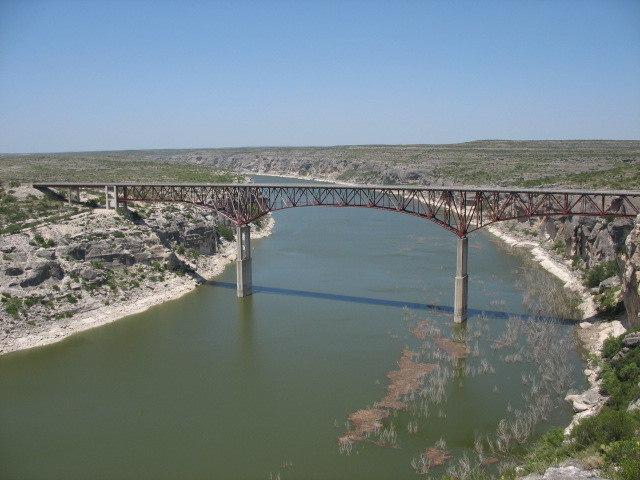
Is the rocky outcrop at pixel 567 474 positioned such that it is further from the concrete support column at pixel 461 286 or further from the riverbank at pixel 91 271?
the riverbank at pixel 91 271

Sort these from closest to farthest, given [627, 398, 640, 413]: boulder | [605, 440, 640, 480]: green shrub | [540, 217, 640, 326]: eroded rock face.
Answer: [605, 440, 640, 480]: green shrub < [627, 398, 640, 413]: boulder < [540, 217, 640, 326]: eroded rock face

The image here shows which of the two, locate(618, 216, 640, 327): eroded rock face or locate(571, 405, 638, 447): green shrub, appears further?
locate(618, 216, 640, 327): eroded rock face

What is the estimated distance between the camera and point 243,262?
38.3 meters

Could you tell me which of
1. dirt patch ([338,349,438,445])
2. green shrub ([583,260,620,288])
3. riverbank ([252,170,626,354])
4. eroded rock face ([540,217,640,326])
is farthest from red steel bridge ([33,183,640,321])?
dirt patch ([338,349,438,445])

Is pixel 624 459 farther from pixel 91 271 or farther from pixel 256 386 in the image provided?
pixel 91 271

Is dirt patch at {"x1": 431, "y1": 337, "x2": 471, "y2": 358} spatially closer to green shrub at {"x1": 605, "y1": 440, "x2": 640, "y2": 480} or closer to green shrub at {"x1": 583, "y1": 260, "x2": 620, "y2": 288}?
green shrub at {"x1": 583, "y1": 260, "x2": 620, "y2": 288}

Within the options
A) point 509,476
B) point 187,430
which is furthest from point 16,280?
point 509,476

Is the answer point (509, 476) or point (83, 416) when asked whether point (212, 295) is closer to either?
point (83, 416)

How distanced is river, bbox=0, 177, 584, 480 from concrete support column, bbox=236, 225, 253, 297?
1.14 meters

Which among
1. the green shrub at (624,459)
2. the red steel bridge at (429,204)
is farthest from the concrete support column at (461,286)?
the green shrub at (624,459)

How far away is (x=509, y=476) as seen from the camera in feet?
48.4

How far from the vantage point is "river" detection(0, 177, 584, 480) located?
19.0 meters

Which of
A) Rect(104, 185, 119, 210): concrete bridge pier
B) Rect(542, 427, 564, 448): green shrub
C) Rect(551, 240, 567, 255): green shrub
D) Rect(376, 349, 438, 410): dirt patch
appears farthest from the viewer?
Rect(551, 240, 567, 255): green shrub


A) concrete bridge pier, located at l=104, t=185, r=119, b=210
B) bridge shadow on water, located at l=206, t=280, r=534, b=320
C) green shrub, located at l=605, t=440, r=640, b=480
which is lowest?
bridge shadow on water, located at l=206, t=280, r=534, b=320
